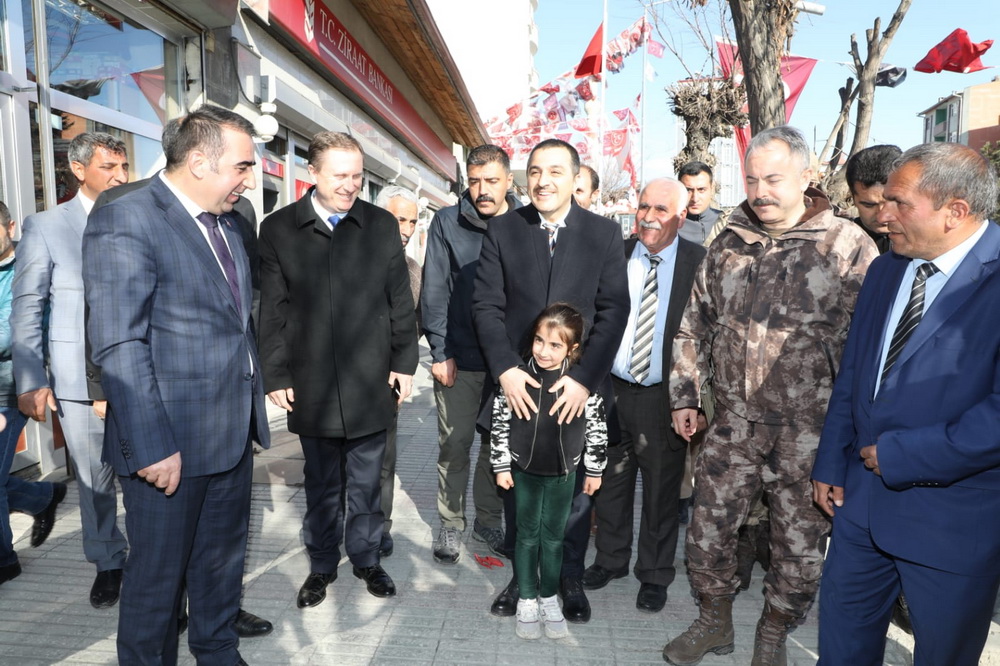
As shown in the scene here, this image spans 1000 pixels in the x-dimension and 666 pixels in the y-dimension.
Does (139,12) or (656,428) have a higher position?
(139,12)

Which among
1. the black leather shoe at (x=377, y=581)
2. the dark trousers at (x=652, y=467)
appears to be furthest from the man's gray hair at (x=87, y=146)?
the dark trousers at (x=652, y=467)

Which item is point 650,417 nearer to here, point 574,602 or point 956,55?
point 574,602

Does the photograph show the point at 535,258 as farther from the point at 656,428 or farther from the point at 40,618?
the point at 40,618

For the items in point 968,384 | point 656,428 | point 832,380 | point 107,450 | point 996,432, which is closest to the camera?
point 996,432

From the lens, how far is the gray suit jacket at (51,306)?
10.5ft

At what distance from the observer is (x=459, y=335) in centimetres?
394

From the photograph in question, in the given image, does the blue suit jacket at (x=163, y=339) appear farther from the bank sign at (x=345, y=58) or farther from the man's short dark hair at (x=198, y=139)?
the bank sign at (x=345, y=58)

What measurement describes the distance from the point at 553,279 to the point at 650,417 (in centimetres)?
86

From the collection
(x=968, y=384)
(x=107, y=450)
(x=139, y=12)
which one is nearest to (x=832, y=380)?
(x=968, y=384)

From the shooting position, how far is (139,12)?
218 inches

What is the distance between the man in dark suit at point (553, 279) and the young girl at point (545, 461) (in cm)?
13

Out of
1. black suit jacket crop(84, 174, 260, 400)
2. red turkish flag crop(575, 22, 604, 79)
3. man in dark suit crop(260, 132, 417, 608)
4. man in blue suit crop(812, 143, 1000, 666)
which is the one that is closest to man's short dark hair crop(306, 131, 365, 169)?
man in dark suit crop(260, 132, 417, 608)

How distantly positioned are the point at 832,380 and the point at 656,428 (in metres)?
0.90

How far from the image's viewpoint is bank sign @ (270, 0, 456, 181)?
6977 mm
